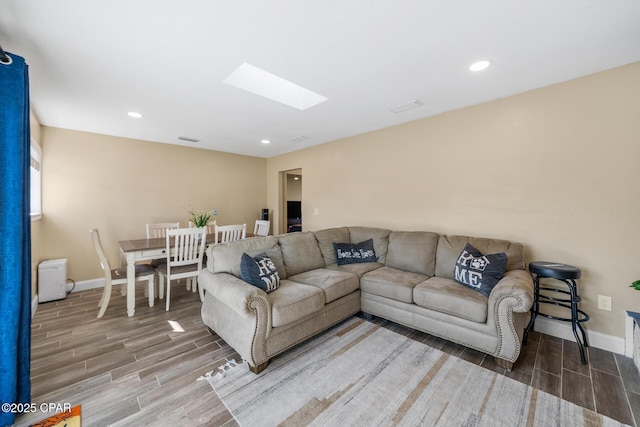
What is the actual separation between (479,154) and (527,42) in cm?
133

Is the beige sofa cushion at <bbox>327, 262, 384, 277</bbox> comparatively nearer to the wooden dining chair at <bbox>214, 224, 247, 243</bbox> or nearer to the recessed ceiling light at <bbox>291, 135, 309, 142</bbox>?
the wooden dining chair at <bbox>214, 224, 247, 243</bbox>

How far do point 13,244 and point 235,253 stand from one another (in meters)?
1.46

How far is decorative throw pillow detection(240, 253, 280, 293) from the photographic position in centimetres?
227

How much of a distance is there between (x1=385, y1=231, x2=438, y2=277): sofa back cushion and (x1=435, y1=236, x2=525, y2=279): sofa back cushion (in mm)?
78

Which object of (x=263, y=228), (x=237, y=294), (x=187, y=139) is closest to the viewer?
(x=237, y=294)

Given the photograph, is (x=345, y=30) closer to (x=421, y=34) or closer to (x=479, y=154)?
(x=421, y=34)

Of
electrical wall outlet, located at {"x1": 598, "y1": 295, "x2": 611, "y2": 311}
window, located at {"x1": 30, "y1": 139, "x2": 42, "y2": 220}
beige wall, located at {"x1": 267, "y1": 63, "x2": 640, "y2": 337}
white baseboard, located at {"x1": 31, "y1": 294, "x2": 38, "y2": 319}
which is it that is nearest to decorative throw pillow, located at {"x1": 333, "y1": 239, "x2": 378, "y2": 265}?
beige wall, located at {"x1": 267, "y1": 63, "x2": 640, "y2": 337}

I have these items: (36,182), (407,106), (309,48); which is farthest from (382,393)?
(36,182)

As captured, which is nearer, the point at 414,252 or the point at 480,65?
the point at 480,65

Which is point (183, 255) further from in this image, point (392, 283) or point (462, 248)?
point (462, 248)

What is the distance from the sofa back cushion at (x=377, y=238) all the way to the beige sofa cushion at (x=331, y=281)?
0.70 m

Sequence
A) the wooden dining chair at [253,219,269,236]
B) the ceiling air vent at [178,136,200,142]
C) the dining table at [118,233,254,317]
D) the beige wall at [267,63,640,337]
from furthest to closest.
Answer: the wooden dining chair at [253,219,269,236], the ceiling air vent at [178,136,200,142], the dining table at [118,233,254,317], the beige wall at [267,63,640,337]

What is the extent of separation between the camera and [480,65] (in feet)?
6.91

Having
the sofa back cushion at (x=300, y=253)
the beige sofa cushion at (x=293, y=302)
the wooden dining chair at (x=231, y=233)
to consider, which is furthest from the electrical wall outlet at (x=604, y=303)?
the wooden dining chair at (x=231, y=233)
